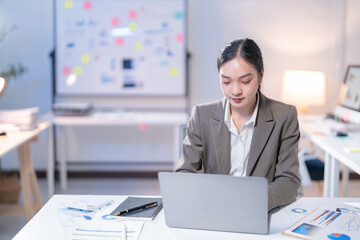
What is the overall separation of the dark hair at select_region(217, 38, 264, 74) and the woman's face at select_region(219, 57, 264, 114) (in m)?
0.02

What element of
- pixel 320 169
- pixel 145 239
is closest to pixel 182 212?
pixel 145 239

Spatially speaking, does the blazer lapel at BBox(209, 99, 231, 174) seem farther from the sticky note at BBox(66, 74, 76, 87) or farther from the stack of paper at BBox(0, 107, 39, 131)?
the sticky note at BBox(66, 74, 76, 87)

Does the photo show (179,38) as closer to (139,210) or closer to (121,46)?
(121,46)

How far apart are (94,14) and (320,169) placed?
2.39 meters

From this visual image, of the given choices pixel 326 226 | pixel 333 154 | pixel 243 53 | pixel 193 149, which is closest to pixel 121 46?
pixel 333 154

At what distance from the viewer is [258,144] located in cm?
186

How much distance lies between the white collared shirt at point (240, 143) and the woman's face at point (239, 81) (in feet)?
0.53

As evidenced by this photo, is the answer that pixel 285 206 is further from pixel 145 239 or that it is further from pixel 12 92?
pixel 12 92

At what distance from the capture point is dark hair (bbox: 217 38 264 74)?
5.84 ft

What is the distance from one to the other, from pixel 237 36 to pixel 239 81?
2.70m

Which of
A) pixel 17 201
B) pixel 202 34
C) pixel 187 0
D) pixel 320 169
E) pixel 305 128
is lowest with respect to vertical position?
pixel 17 201

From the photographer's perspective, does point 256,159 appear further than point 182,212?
Yes

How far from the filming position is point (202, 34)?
4391mm

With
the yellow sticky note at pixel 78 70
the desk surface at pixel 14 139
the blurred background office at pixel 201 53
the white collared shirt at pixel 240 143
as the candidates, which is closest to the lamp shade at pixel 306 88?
the blurred background office at pixel 201 53
